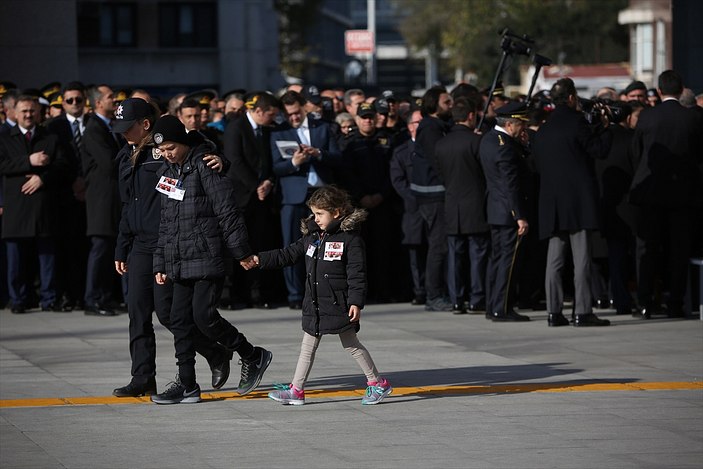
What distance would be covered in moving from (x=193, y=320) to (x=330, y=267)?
974 millimetres

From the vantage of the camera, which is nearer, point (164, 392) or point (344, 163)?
point (164, 392)

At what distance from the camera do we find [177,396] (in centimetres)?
994

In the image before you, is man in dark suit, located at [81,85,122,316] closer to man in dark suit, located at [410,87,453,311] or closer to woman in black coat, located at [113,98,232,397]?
man in dark suit, located at [410,87,453,311]

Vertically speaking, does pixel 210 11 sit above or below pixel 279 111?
above

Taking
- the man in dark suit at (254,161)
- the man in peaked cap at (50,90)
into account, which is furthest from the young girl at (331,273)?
the man in peaked cap at (50,90)

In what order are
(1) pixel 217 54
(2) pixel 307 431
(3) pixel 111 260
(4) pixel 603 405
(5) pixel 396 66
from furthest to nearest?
(5) pixel 396 66
(1) pixel 217 54
(3) pixel 111 260
(4) pixel 603 405
(2) pixel 307 431

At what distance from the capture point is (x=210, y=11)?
63.1 metres

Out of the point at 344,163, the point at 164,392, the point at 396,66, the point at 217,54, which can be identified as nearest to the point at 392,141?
the point at 344,163

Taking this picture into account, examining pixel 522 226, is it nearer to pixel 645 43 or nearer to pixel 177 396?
pixel 177 396

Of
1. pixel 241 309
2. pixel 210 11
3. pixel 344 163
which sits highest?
pixel 210 11

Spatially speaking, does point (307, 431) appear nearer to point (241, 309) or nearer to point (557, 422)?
point (557, 422)

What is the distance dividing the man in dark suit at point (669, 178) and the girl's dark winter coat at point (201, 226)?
5.72 meters

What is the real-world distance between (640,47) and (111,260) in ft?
212

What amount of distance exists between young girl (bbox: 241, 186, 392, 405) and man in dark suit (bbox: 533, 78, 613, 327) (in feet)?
14.7
